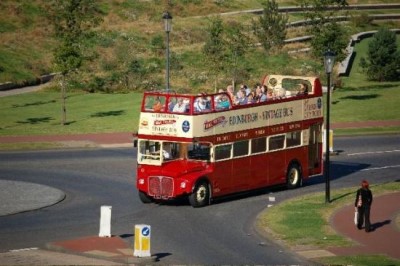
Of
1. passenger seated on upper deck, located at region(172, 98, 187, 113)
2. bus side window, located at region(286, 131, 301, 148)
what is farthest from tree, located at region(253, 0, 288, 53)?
passenger seated on upper deck, located at region(172, 98, 187, 113)

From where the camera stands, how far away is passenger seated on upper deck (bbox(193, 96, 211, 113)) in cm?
3700

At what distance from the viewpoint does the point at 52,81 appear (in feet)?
239

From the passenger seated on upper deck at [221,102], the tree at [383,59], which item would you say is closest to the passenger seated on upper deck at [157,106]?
the passenger seated on upper deck at [221,102]

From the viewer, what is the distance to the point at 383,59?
76938 mm

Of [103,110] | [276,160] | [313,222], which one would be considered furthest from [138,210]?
[103,110]

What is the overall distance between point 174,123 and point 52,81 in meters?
37.0

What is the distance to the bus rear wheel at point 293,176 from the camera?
41625 mm

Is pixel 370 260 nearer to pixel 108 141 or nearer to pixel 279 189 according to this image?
pixel 279 189

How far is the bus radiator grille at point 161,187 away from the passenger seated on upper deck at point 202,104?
8.38ft

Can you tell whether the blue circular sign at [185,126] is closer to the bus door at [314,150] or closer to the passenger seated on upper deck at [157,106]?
the passenger seated on upper deck at [157,106]

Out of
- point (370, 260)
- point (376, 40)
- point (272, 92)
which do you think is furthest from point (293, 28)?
point (370, 260)

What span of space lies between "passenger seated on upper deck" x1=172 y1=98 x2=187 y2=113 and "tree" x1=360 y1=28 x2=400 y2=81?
136 feet

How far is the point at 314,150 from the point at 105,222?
538 inches

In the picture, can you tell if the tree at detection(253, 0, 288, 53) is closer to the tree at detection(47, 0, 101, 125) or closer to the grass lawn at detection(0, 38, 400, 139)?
the grass lawn at detection(0, 38, 400, 139)
